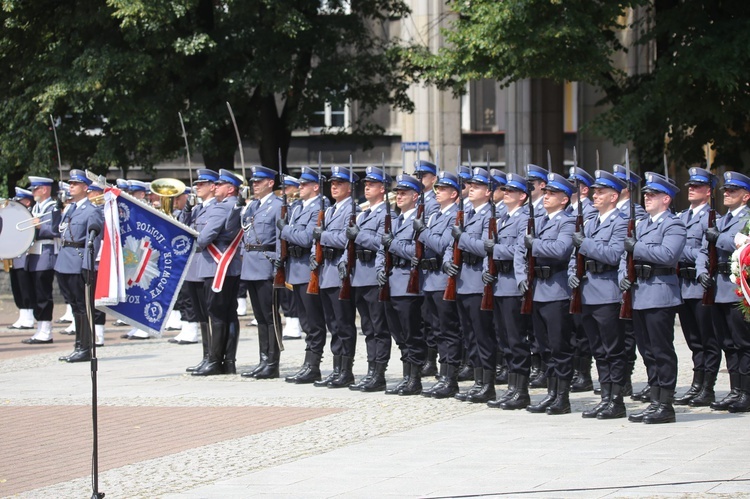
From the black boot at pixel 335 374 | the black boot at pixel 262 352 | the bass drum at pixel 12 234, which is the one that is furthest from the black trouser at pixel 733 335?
the bass drum at pixel 12 234

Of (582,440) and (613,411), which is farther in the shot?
(613,411)

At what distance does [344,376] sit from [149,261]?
2.28 metres

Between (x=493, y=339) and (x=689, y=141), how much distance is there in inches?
470

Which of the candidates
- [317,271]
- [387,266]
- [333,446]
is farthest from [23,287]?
[333,446]

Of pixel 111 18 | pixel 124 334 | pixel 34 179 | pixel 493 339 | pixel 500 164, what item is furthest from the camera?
pixel 500 164

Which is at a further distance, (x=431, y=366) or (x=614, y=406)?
(x=431, y=366)

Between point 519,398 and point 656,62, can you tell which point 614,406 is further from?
point 656,62

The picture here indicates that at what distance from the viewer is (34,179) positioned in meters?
A: 18.7

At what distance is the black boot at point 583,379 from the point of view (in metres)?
13.2

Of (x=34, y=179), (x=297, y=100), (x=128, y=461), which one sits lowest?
(x=128, y=461)

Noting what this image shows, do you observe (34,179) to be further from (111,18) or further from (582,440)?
(582,440)

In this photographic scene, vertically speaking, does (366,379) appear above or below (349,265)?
below

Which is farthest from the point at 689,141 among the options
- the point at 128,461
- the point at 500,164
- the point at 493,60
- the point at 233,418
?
the point at 500,164

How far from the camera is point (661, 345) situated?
11047 mm
